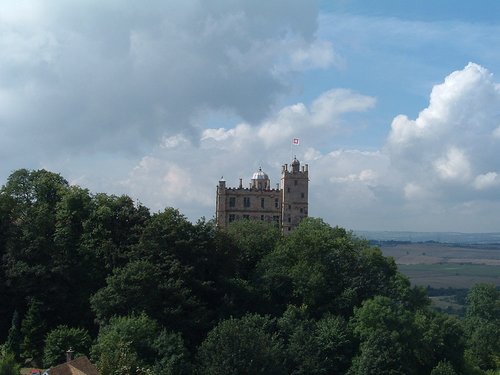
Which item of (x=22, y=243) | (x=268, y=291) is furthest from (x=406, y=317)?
(x=22, y=243)

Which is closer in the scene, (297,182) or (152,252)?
(152,252)

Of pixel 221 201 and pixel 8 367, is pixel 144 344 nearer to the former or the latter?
pixel 8 367

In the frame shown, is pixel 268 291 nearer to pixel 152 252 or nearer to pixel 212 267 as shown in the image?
pixel 212 267

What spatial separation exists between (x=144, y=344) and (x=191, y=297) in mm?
6266

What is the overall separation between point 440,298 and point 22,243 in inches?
5487

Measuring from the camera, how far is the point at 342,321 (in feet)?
168

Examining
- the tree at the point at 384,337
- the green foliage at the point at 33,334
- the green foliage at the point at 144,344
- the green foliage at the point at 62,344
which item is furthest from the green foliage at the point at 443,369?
the green foliage at the point at 33,334

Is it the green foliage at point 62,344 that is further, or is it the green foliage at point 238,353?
the green foliage at point 62,344

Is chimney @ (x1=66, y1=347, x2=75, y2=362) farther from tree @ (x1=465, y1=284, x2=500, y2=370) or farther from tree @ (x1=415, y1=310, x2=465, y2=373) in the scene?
tree @ (x1=465, y1=284, x2=500, y2=370)

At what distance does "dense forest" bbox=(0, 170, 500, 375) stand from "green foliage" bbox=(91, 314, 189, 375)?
82mm

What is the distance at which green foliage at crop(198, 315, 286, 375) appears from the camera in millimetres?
41781

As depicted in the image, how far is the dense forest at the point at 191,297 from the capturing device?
148ft

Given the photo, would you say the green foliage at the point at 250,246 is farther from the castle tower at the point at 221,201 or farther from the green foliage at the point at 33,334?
the castle tower at the point at 221,201

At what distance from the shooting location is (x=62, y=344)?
153ft
